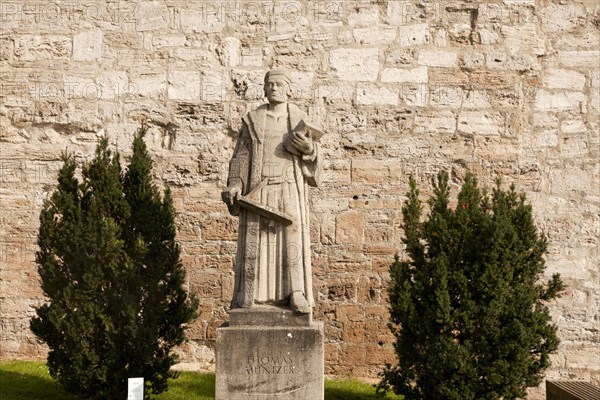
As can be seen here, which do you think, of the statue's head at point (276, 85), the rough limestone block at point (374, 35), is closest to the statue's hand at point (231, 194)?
the statue's head at point (276, 85)

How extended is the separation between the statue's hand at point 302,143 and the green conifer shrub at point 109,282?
5.47 ft

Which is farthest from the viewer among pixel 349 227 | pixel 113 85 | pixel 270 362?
pixel 113 85

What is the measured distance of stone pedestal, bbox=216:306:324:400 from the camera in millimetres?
7211

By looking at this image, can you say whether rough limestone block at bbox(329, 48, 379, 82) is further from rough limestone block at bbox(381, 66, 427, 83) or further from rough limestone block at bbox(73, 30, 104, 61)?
rough limestone block at bbox(73, 30, 104, 61)

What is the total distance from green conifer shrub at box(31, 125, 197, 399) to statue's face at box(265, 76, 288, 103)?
1.56m

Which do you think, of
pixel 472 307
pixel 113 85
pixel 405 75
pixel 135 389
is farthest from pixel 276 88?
pixel 113 85

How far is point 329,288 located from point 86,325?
3020 mm

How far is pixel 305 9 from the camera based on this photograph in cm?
1048

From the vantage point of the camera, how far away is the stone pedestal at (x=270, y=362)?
7211 millimetres

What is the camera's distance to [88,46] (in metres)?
10.5

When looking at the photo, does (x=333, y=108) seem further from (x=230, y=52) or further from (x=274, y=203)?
(x=274, y=203)

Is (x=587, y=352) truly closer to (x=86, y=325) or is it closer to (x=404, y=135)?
(x=404, y=135)

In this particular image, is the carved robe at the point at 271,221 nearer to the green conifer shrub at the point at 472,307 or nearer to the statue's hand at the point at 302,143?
the statue's hand at the point at 302,143

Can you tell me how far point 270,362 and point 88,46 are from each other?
4983 millimetres
